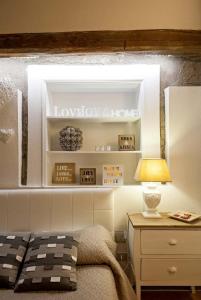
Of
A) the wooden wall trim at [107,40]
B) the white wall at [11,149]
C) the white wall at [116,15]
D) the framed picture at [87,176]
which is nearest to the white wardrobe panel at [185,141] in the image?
the wooden wall trim at [107,40]

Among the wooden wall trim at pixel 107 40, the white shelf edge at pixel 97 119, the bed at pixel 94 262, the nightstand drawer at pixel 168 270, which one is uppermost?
the wooden wall trim at pixel 107 40

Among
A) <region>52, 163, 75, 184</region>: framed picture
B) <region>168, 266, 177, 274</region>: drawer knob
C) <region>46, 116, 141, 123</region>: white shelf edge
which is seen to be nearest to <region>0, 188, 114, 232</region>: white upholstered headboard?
<region>52, 163, 75, 184</region>: framed picture

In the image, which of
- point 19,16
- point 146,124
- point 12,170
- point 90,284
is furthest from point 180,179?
point 19,16

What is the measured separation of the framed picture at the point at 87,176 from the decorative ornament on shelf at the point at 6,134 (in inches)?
32.1

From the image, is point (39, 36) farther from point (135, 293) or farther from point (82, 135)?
point (135, 293)

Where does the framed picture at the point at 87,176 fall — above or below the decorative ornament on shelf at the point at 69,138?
below

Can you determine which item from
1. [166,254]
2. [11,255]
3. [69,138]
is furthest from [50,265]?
[69,138]

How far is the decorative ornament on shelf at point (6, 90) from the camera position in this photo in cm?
279

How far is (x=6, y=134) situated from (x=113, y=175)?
1.17m

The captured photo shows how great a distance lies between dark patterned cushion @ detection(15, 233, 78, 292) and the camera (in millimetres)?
1847

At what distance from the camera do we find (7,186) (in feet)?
9.03

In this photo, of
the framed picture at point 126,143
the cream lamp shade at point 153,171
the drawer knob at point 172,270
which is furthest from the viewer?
the framed picture at point 126,143

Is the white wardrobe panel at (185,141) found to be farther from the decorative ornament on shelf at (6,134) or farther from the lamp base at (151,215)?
the decorative ornament on shelf at (6,134)

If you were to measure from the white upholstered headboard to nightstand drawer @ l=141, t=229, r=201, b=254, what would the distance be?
432 mm
